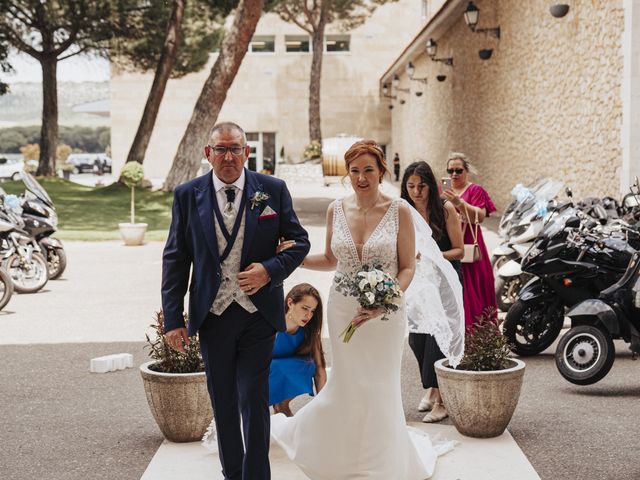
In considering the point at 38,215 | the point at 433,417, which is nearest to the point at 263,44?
the point at 38,215

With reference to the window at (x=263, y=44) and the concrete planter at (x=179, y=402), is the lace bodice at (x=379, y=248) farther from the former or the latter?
the window at (x=263, y=44)

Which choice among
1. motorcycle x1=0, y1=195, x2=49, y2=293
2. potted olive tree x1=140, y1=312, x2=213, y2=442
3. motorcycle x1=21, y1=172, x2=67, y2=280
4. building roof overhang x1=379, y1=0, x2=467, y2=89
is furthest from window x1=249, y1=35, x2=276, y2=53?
potted olive tree x1=140, y1=312, x2=213, y2=442

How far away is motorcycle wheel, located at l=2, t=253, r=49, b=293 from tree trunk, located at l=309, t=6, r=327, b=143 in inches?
1520

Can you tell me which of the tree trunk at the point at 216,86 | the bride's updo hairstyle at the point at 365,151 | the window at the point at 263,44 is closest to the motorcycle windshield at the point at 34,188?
the bride's updo hairstyle at the point at 365,151

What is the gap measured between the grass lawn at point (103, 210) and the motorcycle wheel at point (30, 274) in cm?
804

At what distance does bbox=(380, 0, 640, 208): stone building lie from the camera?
14406 millimetres

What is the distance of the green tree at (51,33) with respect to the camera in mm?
37344

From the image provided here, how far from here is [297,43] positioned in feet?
183

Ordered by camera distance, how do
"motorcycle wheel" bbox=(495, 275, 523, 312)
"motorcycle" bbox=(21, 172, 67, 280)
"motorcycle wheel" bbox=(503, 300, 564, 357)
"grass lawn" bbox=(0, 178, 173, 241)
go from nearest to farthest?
1. "motorcycle wheel" bbox=(503, 300, 564, 357)
2. "motorcycle wheel" bbox=(495, 275, 523, 312)
3. "motorcycle" bbox=(21, 172, 67, 280)
4. "grass lawn" bbox=(0, 178, 173, 241)

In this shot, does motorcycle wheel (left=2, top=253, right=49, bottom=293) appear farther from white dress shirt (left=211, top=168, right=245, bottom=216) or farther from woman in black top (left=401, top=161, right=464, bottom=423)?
white dress shirt (left=211, top=168, right=245, bottom=216)

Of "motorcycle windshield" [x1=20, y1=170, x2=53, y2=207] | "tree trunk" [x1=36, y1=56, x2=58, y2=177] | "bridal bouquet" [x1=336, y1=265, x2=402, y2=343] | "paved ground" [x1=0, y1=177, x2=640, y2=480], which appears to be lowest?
"paved ground" [x1=0, y1=177, x2=640, y2=480]

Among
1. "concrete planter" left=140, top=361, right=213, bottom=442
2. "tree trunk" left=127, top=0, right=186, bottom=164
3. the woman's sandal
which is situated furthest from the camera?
"tree trunk" left=127, top=0, right=186, bottom=164

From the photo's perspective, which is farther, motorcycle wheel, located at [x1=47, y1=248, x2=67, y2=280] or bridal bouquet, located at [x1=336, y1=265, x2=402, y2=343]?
motorcycle wheel, located at [x1=47, y1=248, x2=67, y2=280]

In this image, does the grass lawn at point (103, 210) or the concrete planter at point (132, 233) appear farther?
the grass lawn at point (103, 210)
